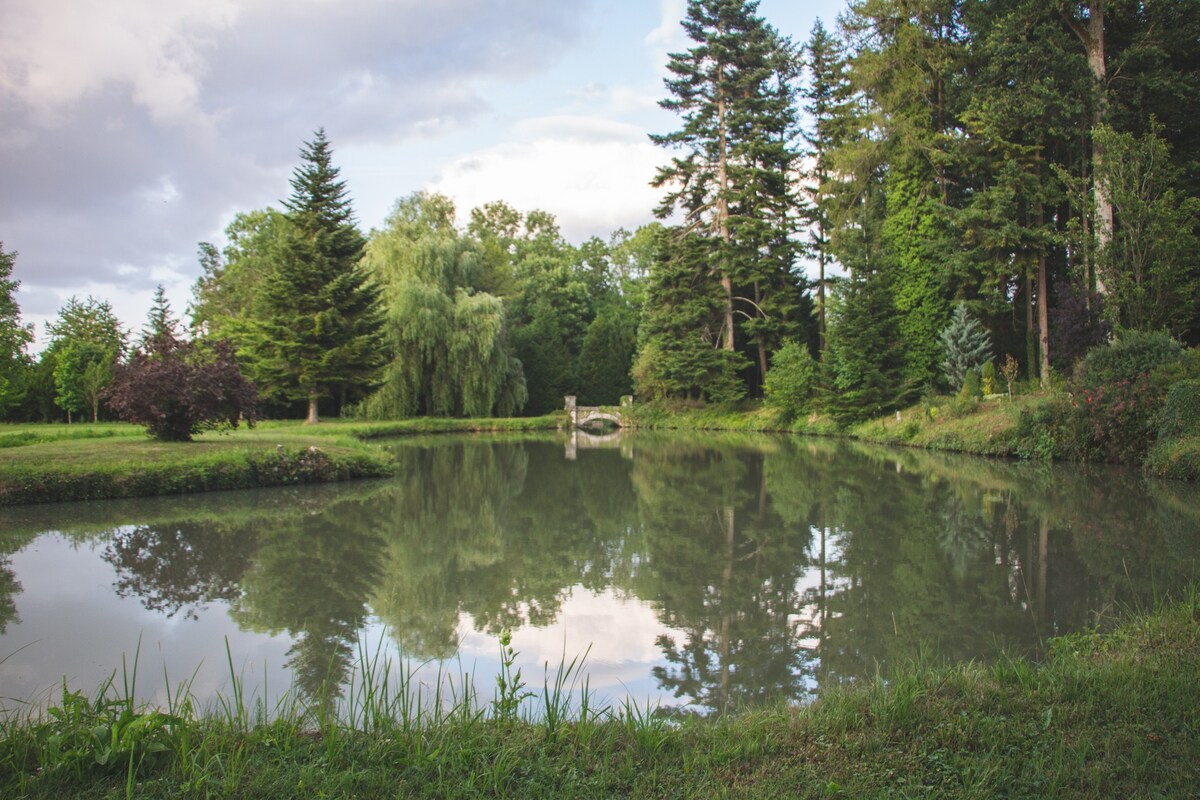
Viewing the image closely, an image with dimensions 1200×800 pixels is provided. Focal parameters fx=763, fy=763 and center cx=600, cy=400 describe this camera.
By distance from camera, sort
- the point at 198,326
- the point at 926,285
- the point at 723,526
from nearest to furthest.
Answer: the point at 723,526
the point at 926,285
the point at 198,326

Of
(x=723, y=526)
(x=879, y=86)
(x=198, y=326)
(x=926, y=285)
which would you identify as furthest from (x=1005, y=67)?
(x=198, y=326)

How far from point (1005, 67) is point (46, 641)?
23.2m

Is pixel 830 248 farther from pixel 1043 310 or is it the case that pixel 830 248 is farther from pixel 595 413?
pixel 595 413

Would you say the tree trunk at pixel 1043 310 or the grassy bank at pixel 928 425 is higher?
the tree trunk at pixel 1043 310

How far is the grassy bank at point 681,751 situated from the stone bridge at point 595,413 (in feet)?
110

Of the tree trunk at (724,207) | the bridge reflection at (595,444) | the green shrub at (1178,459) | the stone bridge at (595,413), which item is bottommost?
the bridge reflection at (595,444)

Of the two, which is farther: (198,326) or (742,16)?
(198,326)

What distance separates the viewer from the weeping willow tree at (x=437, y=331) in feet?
99.1

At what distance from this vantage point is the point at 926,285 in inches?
966

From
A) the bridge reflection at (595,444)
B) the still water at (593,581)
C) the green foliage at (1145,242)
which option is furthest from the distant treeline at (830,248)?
the still water at (593,581)

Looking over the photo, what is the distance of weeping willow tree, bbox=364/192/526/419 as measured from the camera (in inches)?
1189

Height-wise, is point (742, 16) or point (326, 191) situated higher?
point (742, 16)

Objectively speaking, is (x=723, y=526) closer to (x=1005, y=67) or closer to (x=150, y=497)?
(x=150, y=497)

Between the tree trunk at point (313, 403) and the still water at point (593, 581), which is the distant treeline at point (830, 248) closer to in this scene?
the tree trunk at point (313, 403)
